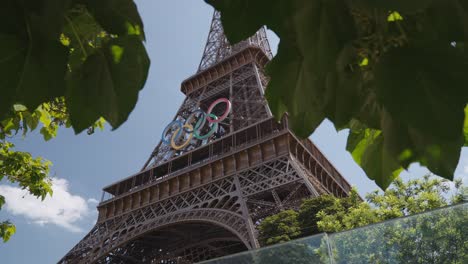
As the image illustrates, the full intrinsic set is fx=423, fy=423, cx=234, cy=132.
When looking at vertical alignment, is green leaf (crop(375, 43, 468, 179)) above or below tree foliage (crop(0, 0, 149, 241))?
below

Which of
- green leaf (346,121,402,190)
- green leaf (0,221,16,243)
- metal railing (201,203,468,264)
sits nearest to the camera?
green leaf (346,121,402,190)

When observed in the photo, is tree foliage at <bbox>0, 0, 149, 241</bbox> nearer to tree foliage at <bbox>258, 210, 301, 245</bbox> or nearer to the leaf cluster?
the leaf cluster

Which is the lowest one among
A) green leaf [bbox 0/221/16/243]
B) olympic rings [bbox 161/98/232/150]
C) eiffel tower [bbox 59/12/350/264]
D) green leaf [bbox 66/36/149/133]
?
green leaf [bbox 66/36/149/133]

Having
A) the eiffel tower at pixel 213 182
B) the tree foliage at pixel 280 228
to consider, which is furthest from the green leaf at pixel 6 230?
the eiffel tower at pixel 213 182

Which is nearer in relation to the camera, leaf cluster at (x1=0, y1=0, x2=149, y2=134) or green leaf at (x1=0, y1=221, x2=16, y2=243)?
leaf cluster at (x1=0, y1=0, x2=149, y2=134)

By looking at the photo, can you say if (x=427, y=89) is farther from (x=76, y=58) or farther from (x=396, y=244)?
(x=396, y=244)

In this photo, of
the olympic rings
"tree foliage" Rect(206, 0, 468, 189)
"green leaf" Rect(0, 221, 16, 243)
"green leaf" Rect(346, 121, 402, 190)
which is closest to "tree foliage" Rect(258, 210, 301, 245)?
"green leaf" Rect(0, 221, 16, 243)

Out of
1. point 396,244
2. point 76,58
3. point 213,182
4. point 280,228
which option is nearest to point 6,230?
point 396,244

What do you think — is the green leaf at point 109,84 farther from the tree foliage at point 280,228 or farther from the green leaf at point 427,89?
the tree foliage at point 280,228
